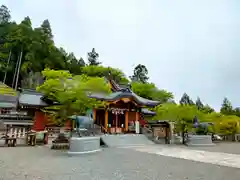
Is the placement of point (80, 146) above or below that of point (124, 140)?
above

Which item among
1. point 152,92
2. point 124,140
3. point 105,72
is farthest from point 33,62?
point 124,140

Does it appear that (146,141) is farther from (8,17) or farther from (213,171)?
(8,17)

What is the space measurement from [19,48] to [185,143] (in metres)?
38.0

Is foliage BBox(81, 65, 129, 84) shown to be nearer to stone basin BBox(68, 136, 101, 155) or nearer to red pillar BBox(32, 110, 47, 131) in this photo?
red pillar BBox(32, 110, 47, 131)

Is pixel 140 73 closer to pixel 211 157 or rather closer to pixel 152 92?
pixel 152 92

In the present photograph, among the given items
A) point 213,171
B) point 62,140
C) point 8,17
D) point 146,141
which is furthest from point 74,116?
point 8,17

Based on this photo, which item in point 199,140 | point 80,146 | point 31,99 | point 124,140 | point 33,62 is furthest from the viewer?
point 33,62

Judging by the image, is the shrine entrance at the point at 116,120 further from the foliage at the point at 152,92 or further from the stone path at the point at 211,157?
the foliage at the point at 152,92

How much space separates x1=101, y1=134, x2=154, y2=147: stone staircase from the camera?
13.5 meters

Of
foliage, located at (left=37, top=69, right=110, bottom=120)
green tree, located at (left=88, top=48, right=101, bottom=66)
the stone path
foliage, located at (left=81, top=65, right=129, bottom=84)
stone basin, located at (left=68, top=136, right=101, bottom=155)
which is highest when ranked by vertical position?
green tree, located at (left=88, top=48, right=101, bottom=66)

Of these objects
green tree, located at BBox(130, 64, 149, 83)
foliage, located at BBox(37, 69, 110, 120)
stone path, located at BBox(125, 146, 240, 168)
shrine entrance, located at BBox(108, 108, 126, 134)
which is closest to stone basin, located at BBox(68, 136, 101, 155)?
foliage, located at BBox(37, 69, 110, 120)

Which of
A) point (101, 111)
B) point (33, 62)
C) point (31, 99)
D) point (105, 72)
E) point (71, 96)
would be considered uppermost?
point (33, 62)

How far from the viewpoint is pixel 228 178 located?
16.4ft

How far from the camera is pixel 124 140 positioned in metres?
14.5
